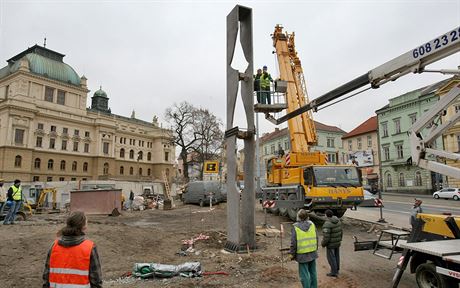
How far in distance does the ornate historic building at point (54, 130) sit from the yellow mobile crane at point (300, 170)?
37.9 meters

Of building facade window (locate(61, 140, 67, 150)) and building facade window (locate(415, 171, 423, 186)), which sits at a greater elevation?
building facade window (locate(61, 140, 67, 150))

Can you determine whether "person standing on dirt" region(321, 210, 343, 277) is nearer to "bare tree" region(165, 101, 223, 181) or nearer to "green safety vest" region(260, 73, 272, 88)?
"green safety vest" region(260, 73, 272, 88)

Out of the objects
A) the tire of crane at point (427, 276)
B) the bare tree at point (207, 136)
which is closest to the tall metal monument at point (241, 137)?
the tire of crane at point (427, 276)

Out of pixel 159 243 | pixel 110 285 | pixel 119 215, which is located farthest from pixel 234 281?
pixel 119 215

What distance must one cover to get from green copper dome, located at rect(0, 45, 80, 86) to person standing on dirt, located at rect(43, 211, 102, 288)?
7417cm

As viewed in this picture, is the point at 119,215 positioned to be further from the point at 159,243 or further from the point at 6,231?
the point at 159,243

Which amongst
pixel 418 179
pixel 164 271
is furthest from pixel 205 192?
pixel 418 179

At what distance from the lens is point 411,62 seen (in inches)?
270

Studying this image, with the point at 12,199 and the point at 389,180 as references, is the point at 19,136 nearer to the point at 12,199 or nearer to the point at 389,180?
the point at 12,199

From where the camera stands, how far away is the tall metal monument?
9852 mm

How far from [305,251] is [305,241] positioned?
179 mm

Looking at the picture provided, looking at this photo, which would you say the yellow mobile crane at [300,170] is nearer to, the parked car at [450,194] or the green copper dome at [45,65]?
the parked car at [450,194]

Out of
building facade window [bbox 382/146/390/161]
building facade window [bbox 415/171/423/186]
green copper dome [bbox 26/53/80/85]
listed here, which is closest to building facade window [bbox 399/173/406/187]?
building facade window [bbox 415/171/423/186]

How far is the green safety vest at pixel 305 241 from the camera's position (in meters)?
5.82
